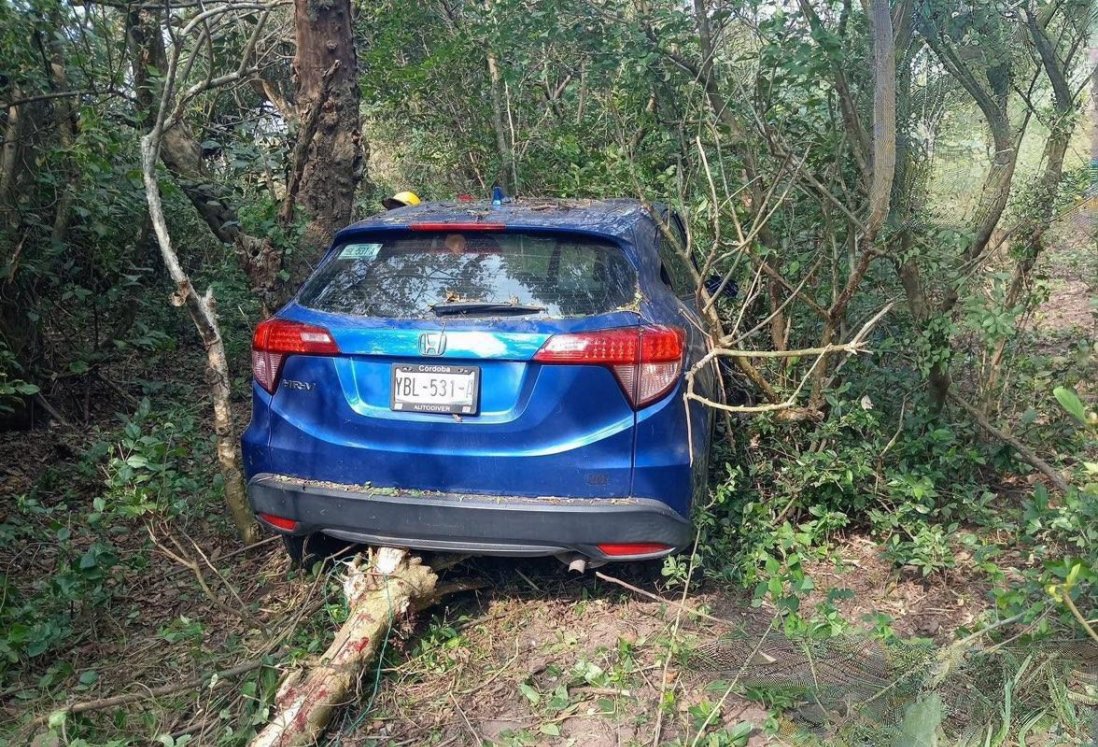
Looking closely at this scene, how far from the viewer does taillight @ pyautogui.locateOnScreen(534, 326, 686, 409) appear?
317cm

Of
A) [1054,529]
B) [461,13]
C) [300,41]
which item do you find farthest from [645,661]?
[461,13]

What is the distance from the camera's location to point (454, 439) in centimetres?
328

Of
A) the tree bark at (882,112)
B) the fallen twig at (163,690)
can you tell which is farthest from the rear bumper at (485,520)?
the tree bark at (882,112)

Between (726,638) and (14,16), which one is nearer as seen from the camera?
(726,638)

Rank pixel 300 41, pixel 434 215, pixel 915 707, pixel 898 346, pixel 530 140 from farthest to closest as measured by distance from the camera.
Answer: pixel 530 140
pixel 300 41
pixel 898 346
pixel 434 215
pixel 915 707

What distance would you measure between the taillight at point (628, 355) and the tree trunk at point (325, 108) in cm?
295

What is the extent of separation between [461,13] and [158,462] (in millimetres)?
7259

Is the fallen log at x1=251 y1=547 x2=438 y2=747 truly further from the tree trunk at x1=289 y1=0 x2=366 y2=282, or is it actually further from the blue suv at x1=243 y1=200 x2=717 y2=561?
the tree trunk at x1=289 y1=0 x2=366 y2=282

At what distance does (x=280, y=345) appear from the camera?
11.5ft

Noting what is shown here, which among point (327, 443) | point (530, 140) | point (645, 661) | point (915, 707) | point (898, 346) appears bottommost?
point (645, 661)

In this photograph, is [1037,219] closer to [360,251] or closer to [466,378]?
[466,378]

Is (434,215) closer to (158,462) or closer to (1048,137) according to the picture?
(158,462)

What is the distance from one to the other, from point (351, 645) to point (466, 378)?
1.05 meters

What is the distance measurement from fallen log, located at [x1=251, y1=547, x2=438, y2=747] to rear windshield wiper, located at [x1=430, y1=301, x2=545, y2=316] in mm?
994
